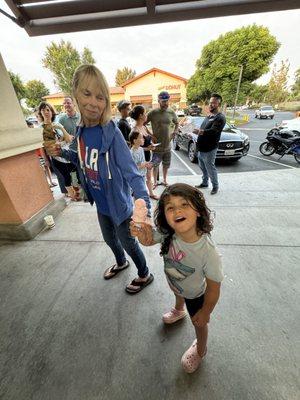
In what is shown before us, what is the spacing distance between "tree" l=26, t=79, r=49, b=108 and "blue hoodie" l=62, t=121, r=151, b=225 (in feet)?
157

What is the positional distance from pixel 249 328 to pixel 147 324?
0.78m

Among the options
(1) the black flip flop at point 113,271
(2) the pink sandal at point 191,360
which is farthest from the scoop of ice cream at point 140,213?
(1) the black flip flop at point 113,271

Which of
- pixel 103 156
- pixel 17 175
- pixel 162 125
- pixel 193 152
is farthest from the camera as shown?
pixel 193 152

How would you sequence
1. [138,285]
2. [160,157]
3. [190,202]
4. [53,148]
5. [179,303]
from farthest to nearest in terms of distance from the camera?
[160,157] < [138,285] < [53,148] < [179,303] < [190,202]

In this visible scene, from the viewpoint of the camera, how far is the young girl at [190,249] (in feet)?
3.37

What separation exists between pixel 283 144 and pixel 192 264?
8088 mm

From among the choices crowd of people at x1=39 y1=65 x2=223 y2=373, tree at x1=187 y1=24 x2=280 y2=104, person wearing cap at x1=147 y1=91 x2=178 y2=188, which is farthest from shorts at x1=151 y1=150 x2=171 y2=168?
tree at x1=187 y1=24 x2=280 y2=104

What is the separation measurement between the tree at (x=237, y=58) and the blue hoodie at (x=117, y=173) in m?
26.8

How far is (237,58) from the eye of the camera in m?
22.8

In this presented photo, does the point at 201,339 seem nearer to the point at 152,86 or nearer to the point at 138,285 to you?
the point at 138,285

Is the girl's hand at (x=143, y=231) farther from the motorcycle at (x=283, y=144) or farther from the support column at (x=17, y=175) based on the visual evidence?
the motorcycle at (x=283, y=144)

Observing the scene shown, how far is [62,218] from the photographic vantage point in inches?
130

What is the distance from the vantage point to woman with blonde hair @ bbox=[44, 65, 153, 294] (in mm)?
1379

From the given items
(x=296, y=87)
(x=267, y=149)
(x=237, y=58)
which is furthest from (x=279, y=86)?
(x=267, y=149)
